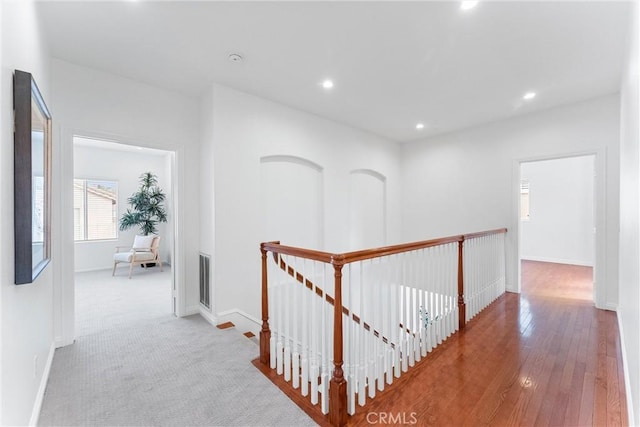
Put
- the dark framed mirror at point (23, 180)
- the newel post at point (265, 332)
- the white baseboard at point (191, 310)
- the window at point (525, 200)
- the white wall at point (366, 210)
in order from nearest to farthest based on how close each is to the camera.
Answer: the dark framed mirror at point (23, 180) → the newel post at point (265, 332) → the white baseboard at point (191, 310) → the white wall at point (366, 210) → the window at point (525, 200)

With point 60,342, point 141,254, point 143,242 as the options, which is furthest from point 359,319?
point 143,242

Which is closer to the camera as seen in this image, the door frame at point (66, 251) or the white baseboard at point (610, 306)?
the door frame at point (66, 251)

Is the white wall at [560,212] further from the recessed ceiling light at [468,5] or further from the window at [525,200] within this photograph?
the recessed ceiling light at [468,5]

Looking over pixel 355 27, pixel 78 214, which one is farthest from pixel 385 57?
pixel 78 214

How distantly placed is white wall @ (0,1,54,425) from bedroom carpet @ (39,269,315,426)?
24 centimetres

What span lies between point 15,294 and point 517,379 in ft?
10.6

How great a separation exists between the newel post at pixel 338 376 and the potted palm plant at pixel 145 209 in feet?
20.6

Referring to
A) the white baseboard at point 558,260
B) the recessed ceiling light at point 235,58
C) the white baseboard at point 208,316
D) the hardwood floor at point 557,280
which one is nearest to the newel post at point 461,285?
the hardwood floor at point 557,280

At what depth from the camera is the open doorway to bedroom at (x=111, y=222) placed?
17.1ft

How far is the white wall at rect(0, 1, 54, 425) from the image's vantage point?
121 cm

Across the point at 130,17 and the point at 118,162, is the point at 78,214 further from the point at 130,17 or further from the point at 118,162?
the point at 130,17

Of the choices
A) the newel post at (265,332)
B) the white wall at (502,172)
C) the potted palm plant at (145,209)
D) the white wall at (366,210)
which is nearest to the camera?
the newel post at (265,332)

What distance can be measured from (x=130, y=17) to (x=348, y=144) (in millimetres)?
3369

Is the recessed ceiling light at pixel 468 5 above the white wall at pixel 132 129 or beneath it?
above
